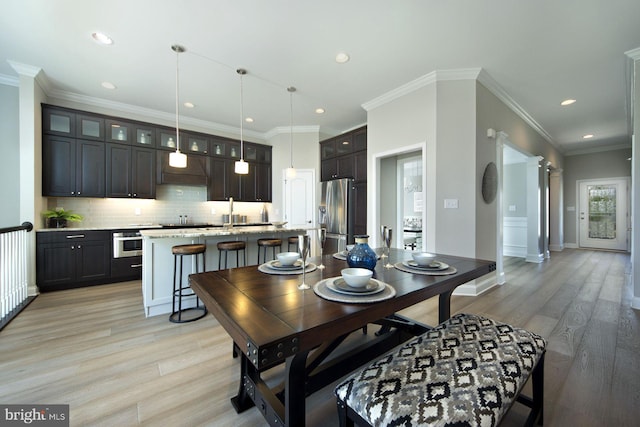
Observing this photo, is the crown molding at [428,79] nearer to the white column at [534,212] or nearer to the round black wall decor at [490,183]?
the round black wall decor at [490,183]

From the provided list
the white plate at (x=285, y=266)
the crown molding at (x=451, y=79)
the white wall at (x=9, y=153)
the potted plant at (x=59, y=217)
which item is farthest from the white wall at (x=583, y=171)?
the white wall at (x=9, y=153)

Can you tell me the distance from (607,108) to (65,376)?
7817 mm

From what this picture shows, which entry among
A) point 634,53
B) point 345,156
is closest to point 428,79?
point 345,156

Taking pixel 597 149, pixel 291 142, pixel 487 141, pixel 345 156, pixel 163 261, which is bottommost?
pixel 163 261

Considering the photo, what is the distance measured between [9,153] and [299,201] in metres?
4.41

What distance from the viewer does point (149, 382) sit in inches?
66.3

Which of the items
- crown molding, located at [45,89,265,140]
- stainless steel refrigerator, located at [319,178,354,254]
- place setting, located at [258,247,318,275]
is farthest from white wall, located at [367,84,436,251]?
crown molding, located at [45,89,265,140]

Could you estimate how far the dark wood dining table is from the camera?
84 centimetres

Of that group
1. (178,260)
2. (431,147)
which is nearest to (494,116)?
(431,147)

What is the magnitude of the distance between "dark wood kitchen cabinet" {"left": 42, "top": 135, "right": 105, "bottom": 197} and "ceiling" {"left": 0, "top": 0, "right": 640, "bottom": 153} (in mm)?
837

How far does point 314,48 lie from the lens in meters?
2.85

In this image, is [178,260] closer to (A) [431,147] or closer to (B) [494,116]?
(A) [431,147]

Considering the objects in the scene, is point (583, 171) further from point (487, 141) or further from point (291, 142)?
point (291, 142)

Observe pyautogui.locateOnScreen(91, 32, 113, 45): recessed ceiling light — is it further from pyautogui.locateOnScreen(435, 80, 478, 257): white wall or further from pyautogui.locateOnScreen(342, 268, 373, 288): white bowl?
pyautogui.locateOnScreen(435, 80, 478, 257): white wall
